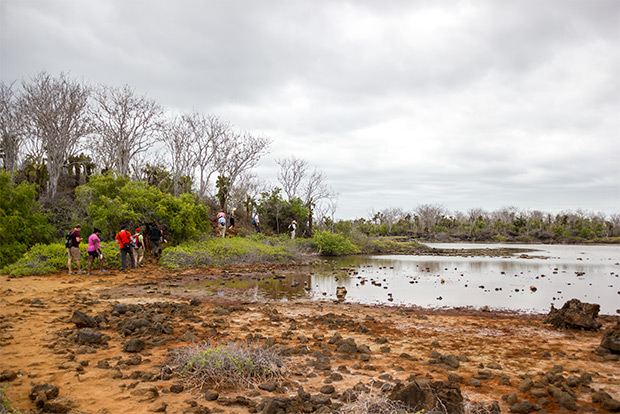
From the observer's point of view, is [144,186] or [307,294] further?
[144,186]

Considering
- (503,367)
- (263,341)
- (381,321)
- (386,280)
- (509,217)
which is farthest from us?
(509,217)

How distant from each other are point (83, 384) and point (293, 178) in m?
39.1

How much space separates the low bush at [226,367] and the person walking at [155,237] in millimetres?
15915

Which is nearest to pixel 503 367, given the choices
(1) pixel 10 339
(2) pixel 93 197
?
(1) pixel 10 339

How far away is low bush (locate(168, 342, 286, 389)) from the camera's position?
506 centimetres

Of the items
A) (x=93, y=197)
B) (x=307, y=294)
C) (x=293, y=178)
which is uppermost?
(x=293, y=178)

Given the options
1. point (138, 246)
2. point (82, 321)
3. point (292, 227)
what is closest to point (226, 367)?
point (82, 321)

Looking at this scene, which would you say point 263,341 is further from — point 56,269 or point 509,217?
point 509,217

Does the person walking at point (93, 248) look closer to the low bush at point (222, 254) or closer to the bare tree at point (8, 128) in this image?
the low bush at point (222, 254)

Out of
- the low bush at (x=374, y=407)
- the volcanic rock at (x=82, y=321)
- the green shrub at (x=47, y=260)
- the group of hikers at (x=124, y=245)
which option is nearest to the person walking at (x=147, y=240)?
the group of hikers at (x=124, y=245)

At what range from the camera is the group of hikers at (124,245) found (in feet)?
49.3

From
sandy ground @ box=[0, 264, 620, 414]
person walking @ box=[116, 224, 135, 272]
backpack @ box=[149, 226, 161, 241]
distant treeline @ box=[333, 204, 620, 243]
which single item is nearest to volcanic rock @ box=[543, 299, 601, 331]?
sandy ground @ box=[0, 264, 620, 414]

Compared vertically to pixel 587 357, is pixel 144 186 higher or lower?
higher

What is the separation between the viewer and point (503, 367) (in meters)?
5.96
